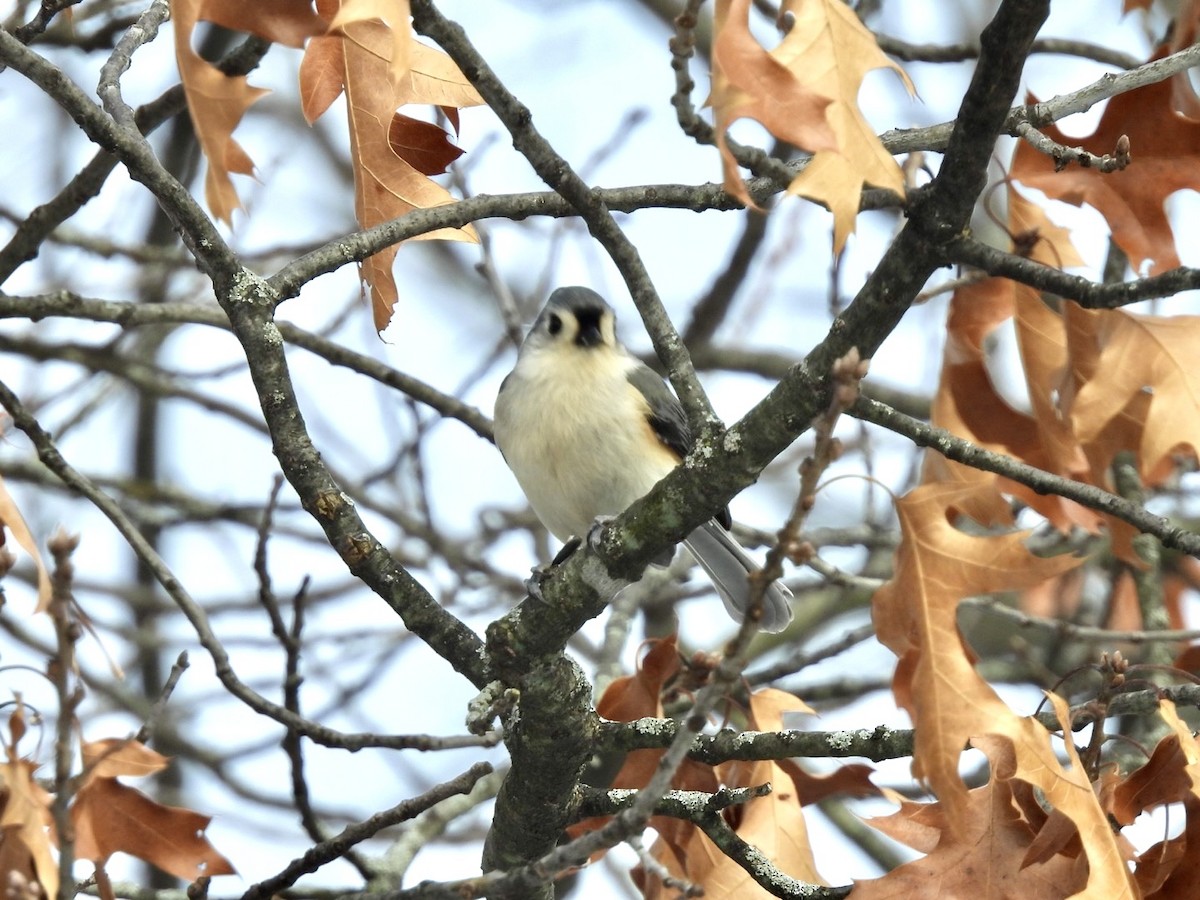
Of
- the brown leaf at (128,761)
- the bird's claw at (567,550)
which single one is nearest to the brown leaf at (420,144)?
the bird's claw at (567,550)

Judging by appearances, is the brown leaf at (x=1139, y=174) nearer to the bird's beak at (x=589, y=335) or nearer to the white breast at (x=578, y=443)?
the white breast at (x=578, y=443)

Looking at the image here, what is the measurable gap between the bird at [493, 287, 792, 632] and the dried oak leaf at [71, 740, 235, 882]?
1813mm

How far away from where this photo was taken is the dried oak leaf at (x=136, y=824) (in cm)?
215

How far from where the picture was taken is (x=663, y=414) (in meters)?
4.18

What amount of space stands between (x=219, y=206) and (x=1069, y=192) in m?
1.88

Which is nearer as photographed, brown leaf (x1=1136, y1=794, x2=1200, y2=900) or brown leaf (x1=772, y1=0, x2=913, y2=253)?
brown leaf (x1=772, y1=0, x2=913, y2=253)

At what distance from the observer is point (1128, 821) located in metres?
2.35

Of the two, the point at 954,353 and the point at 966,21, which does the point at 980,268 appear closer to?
the point at 954,353

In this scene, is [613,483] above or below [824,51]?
above

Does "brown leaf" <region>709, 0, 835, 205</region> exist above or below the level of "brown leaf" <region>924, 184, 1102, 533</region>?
below

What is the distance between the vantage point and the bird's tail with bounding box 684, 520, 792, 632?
3.89 meters

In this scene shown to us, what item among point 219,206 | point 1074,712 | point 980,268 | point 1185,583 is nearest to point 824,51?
point 980,268

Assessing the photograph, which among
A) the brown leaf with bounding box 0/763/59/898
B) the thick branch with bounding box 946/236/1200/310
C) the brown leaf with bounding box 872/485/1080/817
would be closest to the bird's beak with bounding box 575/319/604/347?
the brown leaf with bounding box 872/485/1080/817

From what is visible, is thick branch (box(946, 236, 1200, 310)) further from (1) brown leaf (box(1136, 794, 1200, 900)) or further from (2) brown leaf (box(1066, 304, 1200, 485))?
(1) brown leaf (box(1136, 794, 1200, 900))
